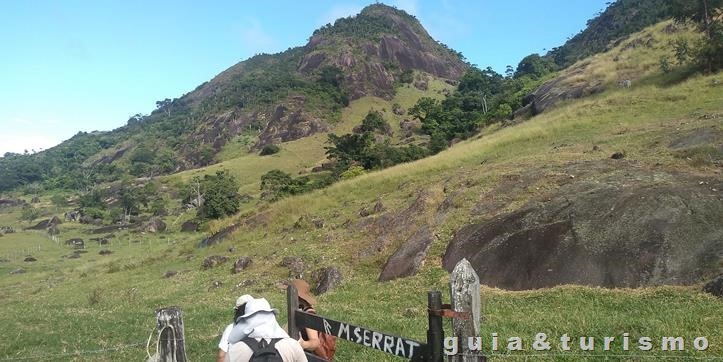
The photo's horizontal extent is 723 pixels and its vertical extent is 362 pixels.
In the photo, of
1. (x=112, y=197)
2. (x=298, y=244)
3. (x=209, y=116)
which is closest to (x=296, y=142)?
(x=112, y=197)

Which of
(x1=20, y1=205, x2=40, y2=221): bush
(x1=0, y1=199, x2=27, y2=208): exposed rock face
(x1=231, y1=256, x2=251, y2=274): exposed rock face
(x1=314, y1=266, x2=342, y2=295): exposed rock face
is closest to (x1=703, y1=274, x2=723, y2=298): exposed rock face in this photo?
(x1=314, y1=266, x2=342, y2=295): exposed rock face

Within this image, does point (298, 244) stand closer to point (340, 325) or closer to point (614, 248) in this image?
point (614, 248)

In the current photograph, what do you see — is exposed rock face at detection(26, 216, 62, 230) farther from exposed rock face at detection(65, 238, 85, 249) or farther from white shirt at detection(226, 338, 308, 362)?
white shirt at detection(226, 338, 308, 362)

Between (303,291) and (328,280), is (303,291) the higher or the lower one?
the higher one

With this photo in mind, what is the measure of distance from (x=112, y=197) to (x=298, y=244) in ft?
300

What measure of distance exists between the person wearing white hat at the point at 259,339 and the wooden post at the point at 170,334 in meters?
Result: 0.89

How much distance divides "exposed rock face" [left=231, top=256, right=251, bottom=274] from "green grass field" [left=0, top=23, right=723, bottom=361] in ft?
1.48

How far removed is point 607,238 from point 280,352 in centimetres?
1033

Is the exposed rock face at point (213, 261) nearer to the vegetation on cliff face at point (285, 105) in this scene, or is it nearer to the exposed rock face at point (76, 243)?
the exposed rock face at point (76, 243)

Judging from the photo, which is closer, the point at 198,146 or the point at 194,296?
the point at 194,296

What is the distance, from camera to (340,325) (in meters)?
5.24

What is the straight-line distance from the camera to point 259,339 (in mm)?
4375

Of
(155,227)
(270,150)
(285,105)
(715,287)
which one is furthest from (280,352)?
(285,105)

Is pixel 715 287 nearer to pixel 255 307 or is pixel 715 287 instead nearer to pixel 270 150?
pixel 255 307
